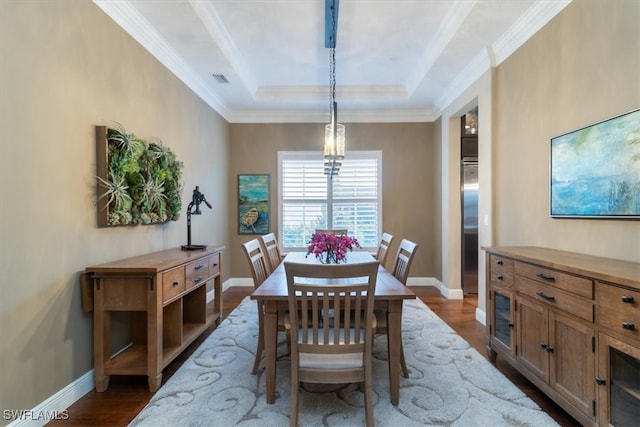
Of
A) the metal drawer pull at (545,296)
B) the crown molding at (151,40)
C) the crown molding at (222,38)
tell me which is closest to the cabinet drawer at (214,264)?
the crown molding at (151,40)

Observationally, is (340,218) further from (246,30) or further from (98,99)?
(98,99)

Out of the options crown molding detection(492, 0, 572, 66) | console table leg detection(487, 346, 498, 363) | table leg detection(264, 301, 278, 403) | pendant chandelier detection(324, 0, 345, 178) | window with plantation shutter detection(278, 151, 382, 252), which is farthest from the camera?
window with plantation shutter detection(278, 151, 382, 252)

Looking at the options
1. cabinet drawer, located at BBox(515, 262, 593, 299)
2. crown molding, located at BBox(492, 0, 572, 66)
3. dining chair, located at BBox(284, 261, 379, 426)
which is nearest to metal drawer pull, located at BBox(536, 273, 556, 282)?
cabinet drawer, located at BBox(515, 262, 593, 299)

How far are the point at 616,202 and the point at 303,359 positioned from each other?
6.95 feet

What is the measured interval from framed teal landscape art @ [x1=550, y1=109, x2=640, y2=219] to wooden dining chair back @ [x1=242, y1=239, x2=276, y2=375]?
2.35 m

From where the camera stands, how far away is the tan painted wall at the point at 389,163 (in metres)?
5.28

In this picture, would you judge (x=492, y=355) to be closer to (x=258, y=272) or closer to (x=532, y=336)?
(x=532, y=336)

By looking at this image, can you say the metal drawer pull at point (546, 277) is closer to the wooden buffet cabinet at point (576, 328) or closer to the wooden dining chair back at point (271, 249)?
the wooden buffet cabinet at point (576, 328)

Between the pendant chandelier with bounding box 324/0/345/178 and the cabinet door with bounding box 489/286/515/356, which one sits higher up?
the pendant chandelier with bounding box 324/0/345/178

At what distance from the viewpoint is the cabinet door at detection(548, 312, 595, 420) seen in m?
1.63

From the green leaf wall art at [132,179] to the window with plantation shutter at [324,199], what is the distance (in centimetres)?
Answer: 244

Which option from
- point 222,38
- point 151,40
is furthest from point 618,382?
point 151,40

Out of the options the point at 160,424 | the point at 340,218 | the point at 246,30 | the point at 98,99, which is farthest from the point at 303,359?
the point at 340,218

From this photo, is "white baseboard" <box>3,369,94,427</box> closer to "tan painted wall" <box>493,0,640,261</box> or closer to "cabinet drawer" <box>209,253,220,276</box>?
"cabinet drawer" <box>209,253,220,276</box>
